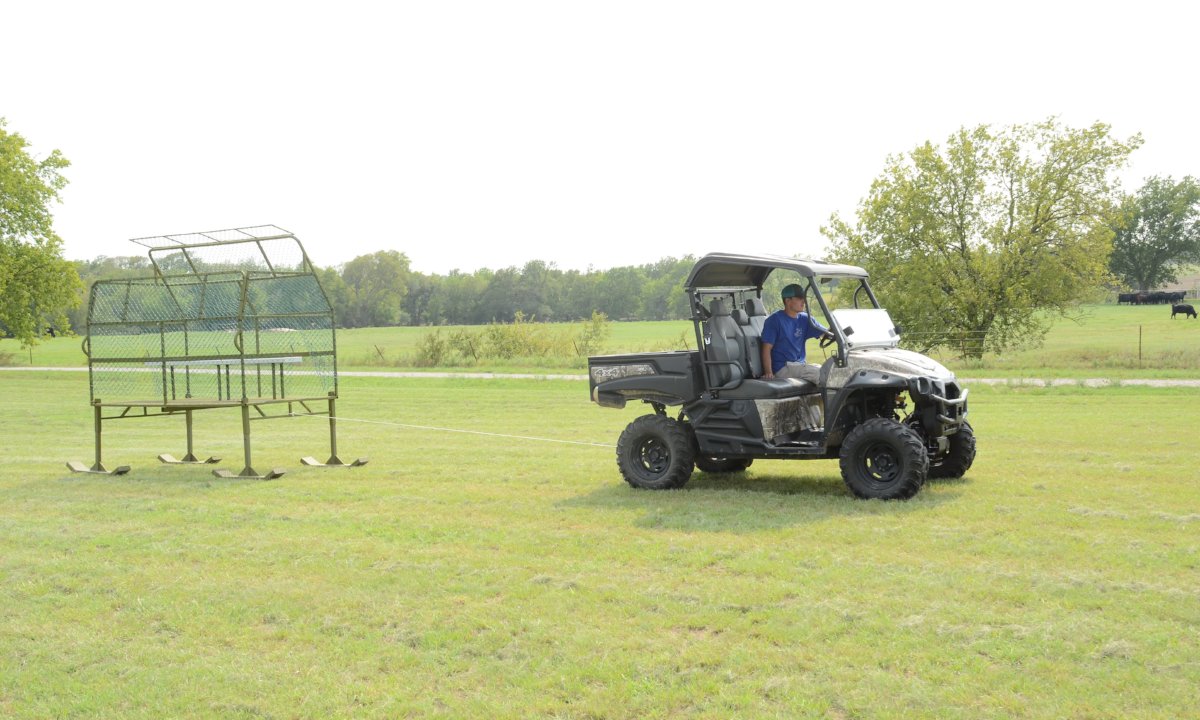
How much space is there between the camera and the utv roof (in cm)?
1045

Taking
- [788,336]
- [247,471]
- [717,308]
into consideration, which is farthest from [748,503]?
[247,471]

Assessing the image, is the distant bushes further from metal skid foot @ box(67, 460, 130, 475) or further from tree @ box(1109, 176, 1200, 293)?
tree @ box(1109, 176, 1200, 293)

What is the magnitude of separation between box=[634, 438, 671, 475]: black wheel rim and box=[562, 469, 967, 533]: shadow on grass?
1.01 feet

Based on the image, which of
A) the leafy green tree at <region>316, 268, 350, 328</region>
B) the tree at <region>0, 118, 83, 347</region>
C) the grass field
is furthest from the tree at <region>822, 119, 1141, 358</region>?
the leafy green tree at <region>316, 268, 350, 328</region>

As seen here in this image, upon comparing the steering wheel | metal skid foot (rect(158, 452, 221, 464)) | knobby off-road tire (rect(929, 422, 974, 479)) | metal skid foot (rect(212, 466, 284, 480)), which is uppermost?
the steering wheel

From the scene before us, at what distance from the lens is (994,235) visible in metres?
37.6

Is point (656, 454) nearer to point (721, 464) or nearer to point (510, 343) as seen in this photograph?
point (721, 464)

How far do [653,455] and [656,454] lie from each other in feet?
0.13

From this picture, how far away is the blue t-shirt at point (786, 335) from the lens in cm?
1070

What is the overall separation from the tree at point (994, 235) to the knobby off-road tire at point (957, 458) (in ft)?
81.8

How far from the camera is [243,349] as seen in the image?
12.9 metres

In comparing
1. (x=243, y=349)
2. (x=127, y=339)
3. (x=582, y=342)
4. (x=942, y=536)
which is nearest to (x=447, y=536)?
(x=942, y=536)

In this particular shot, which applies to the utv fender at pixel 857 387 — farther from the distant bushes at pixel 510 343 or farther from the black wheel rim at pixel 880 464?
the distant bushes at pixel 510 343

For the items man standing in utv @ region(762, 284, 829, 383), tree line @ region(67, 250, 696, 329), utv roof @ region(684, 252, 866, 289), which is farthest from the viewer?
tree line @ region(67, 250, 696, 329)
